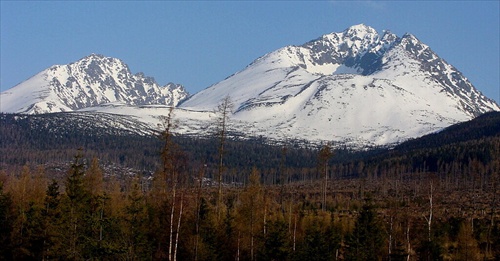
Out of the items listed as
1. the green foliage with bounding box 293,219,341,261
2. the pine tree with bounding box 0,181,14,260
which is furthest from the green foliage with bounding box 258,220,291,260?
the pine tree with bounding box 0,181,14,260

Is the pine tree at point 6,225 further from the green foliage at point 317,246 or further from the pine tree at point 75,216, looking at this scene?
the green foliage at point 317,246

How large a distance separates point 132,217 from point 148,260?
460 centimetres

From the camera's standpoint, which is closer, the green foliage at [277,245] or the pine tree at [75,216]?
the pine tree at [75,216]

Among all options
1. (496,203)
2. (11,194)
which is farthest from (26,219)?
(496,203)

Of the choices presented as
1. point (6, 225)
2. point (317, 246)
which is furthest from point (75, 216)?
point (317, 246)

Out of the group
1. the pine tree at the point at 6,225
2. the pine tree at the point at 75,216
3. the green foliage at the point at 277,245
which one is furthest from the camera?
the pine tree at the point at 6,225

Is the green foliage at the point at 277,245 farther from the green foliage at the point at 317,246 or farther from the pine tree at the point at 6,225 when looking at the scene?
the pine tree at the point at 6,225

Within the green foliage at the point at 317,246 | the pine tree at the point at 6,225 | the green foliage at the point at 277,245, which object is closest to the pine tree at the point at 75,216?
the pine tree at the point at 6,225

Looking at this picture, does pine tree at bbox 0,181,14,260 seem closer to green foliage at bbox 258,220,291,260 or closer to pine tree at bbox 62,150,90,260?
pine tree at bbox 62,150,90,260

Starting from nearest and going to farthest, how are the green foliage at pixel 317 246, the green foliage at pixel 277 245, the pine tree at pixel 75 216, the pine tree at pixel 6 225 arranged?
1. the pine tree at pixel 75 216
2. the green foliage at pixel 317 246
3. the green foliage at pixel 277 245
4. the pine tree at pixel 6 225

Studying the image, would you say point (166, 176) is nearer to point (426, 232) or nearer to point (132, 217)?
point (132, 217)

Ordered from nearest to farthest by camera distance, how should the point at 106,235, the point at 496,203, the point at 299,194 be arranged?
the point at 106,235, the point at 496,203, the point at 299,194

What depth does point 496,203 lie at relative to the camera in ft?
359

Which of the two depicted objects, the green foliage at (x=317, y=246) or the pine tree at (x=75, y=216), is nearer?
the pine tree at (x=75, y=216)
